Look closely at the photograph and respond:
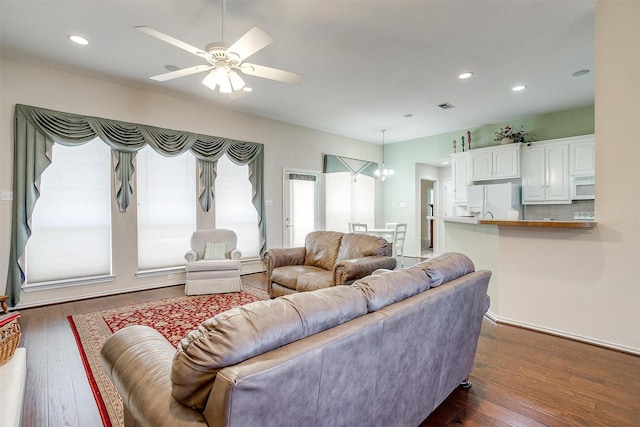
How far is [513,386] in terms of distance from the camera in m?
2.03

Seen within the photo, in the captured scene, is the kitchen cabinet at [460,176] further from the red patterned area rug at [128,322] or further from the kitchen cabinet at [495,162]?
the red patterned area rug at [128,322]

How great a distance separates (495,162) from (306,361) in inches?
239

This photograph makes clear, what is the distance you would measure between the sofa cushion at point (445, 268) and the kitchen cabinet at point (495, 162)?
4.58 metres

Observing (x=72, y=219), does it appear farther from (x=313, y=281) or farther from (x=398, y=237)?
(x=398, y=237)

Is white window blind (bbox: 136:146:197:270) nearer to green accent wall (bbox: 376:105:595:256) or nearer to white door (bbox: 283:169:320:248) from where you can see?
white door (bbox: 283:169:320:248)

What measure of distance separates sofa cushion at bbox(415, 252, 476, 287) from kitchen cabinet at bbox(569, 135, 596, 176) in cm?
444

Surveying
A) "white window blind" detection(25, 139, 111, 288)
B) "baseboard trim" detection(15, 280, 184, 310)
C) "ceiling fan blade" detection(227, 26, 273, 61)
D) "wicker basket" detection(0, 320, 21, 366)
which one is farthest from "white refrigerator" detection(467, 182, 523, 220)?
"wicker basket" detection(0, 320, 21, 366)

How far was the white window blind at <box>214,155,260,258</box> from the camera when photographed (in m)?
5.18

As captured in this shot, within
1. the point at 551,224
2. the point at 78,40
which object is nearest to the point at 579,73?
the point at 551,224

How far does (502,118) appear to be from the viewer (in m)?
5.77

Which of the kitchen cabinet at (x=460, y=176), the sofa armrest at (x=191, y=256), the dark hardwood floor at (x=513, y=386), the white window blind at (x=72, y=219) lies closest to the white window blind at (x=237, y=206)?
the sofa armrest at (x=191, y=256)

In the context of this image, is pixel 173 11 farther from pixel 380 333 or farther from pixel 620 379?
pixel 620 379

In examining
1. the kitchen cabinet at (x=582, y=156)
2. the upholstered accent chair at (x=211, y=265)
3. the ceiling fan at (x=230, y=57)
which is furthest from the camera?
the kitchen cabinet at (x=582, y=156)

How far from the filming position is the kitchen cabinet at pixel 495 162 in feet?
18.3
